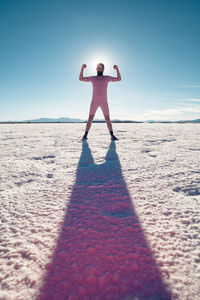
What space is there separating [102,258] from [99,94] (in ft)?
10.4

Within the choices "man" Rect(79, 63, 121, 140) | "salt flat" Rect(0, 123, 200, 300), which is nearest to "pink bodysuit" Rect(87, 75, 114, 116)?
"man" Rect(79, 63, 121, 140)

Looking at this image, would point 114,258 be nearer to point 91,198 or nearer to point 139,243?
point 139,243

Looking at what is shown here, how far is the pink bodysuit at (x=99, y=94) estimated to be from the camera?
3.45m

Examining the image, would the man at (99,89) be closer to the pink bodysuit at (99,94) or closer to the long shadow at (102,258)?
the pink bodysuit at (99,94)

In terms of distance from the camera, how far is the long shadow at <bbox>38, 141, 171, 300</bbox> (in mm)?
545

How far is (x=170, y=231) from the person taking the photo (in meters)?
0.80

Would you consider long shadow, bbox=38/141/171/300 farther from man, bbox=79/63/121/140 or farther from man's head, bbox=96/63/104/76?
man's head, bbox=96/63/104/76

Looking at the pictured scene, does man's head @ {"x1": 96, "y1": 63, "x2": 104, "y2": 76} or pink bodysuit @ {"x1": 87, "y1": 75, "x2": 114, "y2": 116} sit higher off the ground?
man's head @ {"x1": 96, "y1": 63, "x2": 104, "y2": 76}

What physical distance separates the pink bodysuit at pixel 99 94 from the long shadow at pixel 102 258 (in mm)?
2664

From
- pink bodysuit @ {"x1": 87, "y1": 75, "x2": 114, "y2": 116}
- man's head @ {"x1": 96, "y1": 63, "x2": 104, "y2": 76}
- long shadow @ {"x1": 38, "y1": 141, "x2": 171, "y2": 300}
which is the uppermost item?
man's head @ {"x1": 96, "y1": 63, "x2": 104, "y2": 76}

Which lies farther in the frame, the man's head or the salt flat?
the man's head

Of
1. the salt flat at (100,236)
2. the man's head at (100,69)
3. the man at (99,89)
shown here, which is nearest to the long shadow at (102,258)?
the salt flat at (100,236)

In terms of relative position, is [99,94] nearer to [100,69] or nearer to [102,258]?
[100,69]

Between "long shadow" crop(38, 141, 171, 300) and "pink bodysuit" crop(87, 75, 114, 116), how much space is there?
8.74ft
